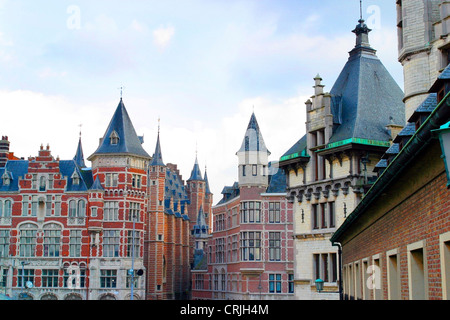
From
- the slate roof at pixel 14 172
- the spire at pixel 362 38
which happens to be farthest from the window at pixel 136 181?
the spire at pixel 362 38

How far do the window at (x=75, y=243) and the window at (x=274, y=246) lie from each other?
1944 cm

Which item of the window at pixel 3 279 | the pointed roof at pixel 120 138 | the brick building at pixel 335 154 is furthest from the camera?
the pointed roof at pixel 120 138

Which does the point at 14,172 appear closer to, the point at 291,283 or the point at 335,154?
the point at 291,283

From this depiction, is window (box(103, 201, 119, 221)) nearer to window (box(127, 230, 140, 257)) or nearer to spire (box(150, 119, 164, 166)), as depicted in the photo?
window (box(127, 230, 140, 257))

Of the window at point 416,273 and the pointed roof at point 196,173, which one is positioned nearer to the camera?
the window at point 416,273

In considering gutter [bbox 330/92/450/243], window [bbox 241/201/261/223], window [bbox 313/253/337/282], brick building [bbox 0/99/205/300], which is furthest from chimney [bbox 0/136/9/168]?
gutter [bbox 330/92/450/243]

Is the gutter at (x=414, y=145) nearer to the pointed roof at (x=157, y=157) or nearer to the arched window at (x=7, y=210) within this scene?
the arched window at (x=7, y=210)

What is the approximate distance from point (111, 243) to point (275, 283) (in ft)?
56.7

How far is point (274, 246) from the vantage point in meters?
56.7

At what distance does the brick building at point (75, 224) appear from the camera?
2381 inches

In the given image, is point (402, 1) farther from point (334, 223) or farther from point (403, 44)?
point (334, 223)

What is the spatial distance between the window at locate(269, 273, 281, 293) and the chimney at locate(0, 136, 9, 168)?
103 ft
